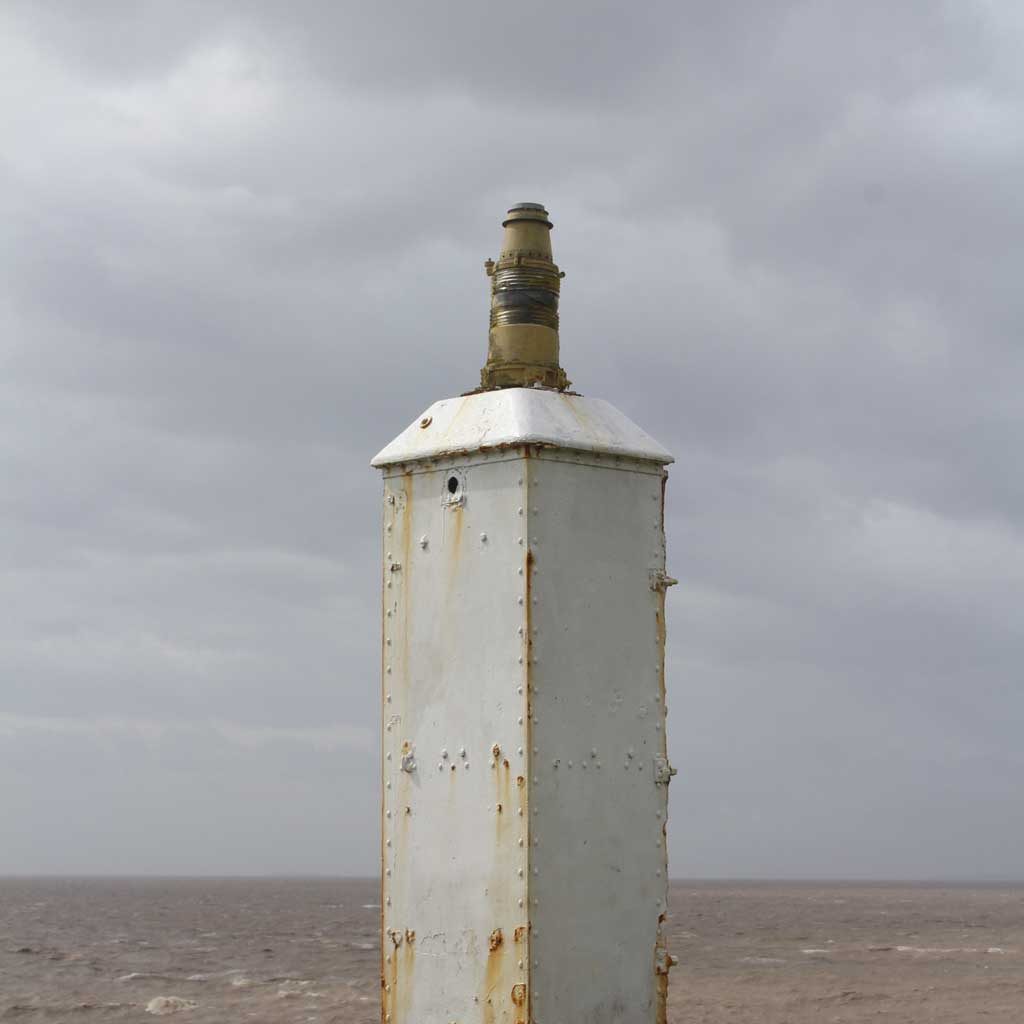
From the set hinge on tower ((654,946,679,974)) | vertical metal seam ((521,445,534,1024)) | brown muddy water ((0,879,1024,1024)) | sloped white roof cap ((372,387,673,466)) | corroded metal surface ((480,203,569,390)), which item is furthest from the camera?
brown muddy water ((0,879,1024,1024))

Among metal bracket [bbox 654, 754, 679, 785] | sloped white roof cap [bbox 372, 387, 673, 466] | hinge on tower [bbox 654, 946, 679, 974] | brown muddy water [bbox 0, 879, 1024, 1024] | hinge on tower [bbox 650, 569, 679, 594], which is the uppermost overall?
sloped white roof cap [bbox 372, 387, 673, 466]

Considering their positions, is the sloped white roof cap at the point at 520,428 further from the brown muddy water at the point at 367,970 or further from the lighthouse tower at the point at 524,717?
the brown muddy water at the point at 367,970

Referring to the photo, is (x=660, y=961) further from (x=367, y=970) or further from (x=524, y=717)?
(x=367, y=970)

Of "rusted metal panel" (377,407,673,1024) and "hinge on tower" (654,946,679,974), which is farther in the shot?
"hinge on tower" (654,946,679,974)

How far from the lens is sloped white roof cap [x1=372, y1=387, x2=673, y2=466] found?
10219 millimetres

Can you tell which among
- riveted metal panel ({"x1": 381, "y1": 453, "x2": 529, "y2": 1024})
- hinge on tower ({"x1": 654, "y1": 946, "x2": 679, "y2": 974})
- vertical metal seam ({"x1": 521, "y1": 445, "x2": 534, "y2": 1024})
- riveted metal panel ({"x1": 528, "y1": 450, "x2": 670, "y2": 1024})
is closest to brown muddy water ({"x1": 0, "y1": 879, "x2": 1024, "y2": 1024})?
hinge on tower ({"x1": 654, "y1": 946, "x2": 679, "y2": 974})

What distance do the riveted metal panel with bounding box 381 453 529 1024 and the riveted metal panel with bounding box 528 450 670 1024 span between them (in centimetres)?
15

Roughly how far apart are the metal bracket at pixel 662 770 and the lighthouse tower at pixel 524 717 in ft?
0.05

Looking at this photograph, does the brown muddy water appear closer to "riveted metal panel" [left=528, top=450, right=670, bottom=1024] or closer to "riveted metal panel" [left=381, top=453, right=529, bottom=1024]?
"riveted metal panel" [left=528, top=450, right=670, bottom=1024]

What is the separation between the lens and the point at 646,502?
1072 centimetres

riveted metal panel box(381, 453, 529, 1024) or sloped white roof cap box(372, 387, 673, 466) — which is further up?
sloped white roof cap box(372, 387, 673, 466)

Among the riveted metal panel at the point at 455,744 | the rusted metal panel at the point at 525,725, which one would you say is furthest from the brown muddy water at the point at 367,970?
the riveted metal panel at the point at 455,744

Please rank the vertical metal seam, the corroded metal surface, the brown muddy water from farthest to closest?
1. the brown muddy water
2. the corroded metal surface
3. the vertical metal seam

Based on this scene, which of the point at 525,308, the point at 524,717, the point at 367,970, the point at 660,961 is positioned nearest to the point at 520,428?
the point at 525,308
